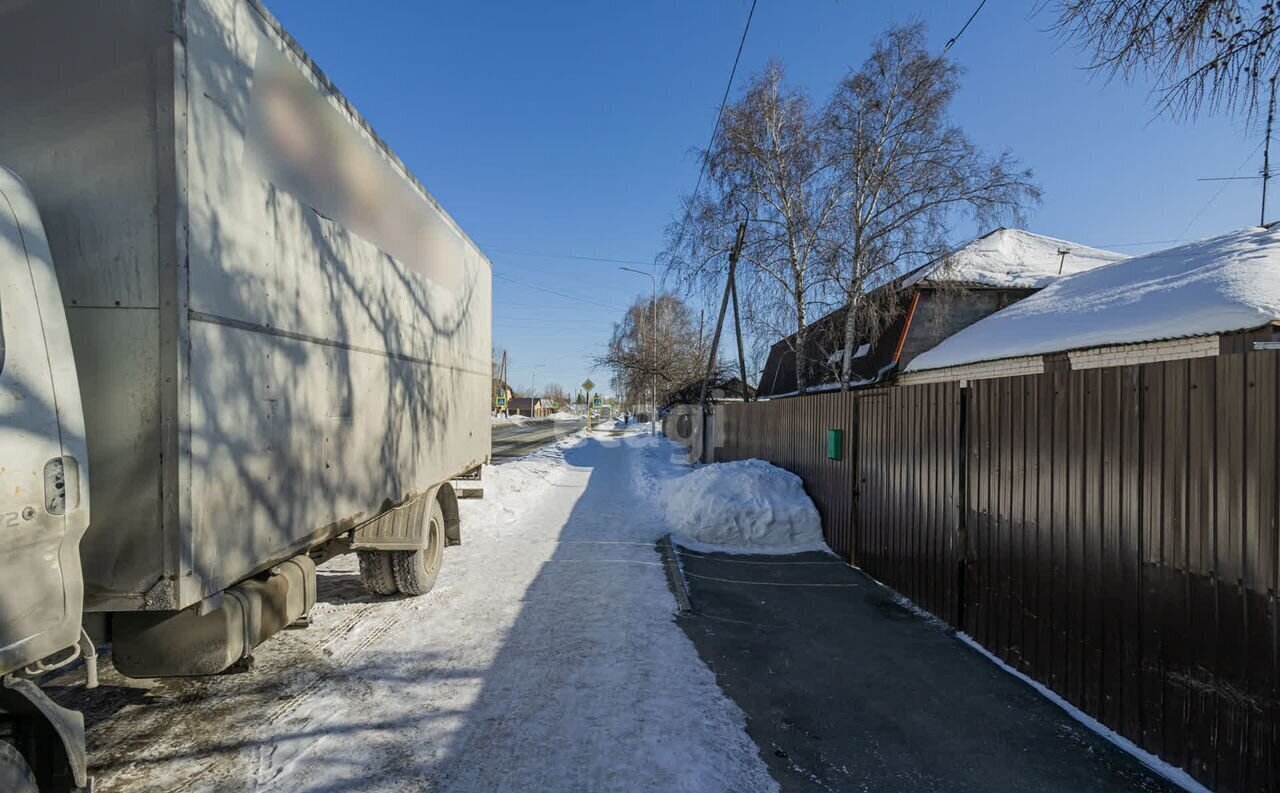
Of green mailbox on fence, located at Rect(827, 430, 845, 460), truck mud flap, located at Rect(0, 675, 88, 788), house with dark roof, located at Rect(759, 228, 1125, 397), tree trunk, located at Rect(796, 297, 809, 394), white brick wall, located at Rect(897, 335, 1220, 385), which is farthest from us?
house with dark roof, located at Rect(759, 228, 1125, 397)

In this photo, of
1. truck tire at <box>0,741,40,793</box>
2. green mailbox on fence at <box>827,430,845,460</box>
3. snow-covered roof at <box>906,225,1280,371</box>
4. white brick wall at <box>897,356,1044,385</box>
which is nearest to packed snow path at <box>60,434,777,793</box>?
truck tire at <box>0,741,40,793</box>

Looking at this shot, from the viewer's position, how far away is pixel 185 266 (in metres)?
2.33

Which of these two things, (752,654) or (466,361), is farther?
(466,361)

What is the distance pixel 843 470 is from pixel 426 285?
5297 mm

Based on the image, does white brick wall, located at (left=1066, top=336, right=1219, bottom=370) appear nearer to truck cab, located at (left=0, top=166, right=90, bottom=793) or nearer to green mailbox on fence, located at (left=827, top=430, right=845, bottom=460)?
green mailbox on fence, located at (left=827, top=430, right=845, bottom=460)

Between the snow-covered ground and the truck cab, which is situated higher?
the truck cab

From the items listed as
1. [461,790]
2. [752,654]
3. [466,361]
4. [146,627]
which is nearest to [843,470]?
[752,654]

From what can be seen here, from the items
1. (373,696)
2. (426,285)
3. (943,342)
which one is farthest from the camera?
(943,342)

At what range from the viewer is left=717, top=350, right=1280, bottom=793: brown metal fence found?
2.65 meters

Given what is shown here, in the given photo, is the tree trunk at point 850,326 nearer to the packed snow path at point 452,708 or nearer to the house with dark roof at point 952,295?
the house with dark roof at point 952,295

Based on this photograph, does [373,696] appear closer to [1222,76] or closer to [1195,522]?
[1195,522]

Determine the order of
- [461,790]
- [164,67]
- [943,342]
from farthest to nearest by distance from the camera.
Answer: [943,342], [461,790], [164,67]

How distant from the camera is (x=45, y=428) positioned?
1.97m

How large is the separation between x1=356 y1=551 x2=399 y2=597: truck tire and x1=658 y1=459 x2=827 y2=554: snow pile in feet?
13.1
